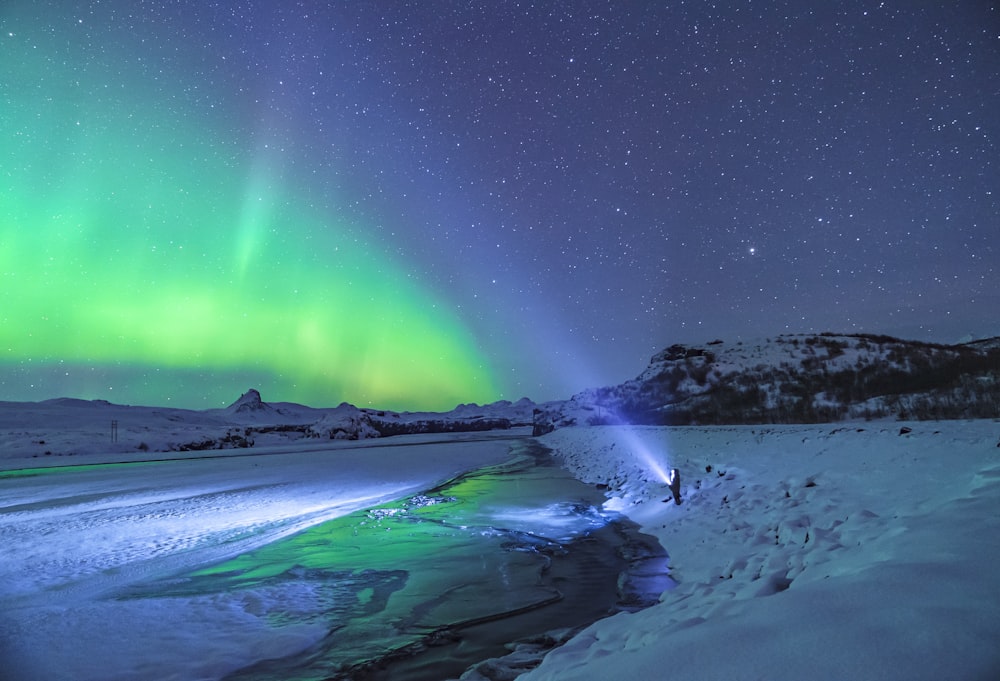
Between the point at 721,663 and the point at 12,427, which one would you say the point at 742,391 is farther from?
the point at 12,427

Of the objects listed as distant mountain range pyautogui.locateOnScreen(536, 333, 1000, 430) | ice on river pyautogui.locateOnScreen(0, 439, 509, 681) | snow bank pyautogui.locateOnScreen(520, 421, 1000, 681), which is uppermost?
distant mountain range pyautogui.locateOnScreen(536, 333, 1000, 430)

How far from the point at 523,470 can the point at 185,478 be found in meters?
15.5

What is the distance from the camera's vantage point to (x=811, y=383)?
98.0 feet

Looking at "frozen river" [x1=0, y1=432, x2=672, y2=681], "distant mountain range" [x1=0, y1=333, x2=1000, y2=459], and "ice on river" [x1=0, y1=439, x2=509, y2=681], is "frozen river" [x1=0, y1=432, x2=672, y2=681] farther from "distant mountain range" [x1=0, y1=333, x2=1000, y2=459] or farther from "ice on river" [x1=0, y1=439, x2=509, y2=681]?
"distant mountain range" [x1=0, y1=333, x2=1000, y2=459]

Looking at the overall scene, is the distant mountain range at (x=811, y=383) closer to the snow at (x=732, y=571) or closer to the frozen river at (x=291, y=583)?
the snow at (x=732, y=571)

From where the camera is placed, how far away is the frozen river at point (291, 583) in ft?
16.0

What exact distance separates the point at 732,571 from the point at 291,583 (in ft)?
18.5

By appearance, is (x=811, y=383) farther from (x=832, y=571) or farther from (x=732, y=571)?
(x=832, y=571)

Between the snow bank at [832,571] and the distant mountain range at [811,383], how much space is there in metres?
7.37

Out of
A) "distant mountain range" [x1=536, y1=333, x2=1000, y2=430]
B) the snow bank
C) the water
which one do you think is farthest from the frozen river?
"distant mountain range" [x1=536, y1=333, x2=1000, y2=430]

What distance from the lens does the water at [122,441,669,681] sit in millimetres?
4785

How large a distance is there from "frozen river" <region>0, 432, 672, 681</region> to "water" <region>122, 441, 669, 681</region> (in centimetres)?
3

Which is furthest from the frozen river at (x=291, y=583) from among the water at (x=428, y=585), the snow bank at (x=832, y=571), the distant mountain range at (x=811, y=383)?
the distant mountain range at (x=811, y=383)

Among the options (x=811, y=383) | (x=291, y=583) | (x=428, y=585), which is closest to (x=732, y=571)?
(x=428, y=585)
